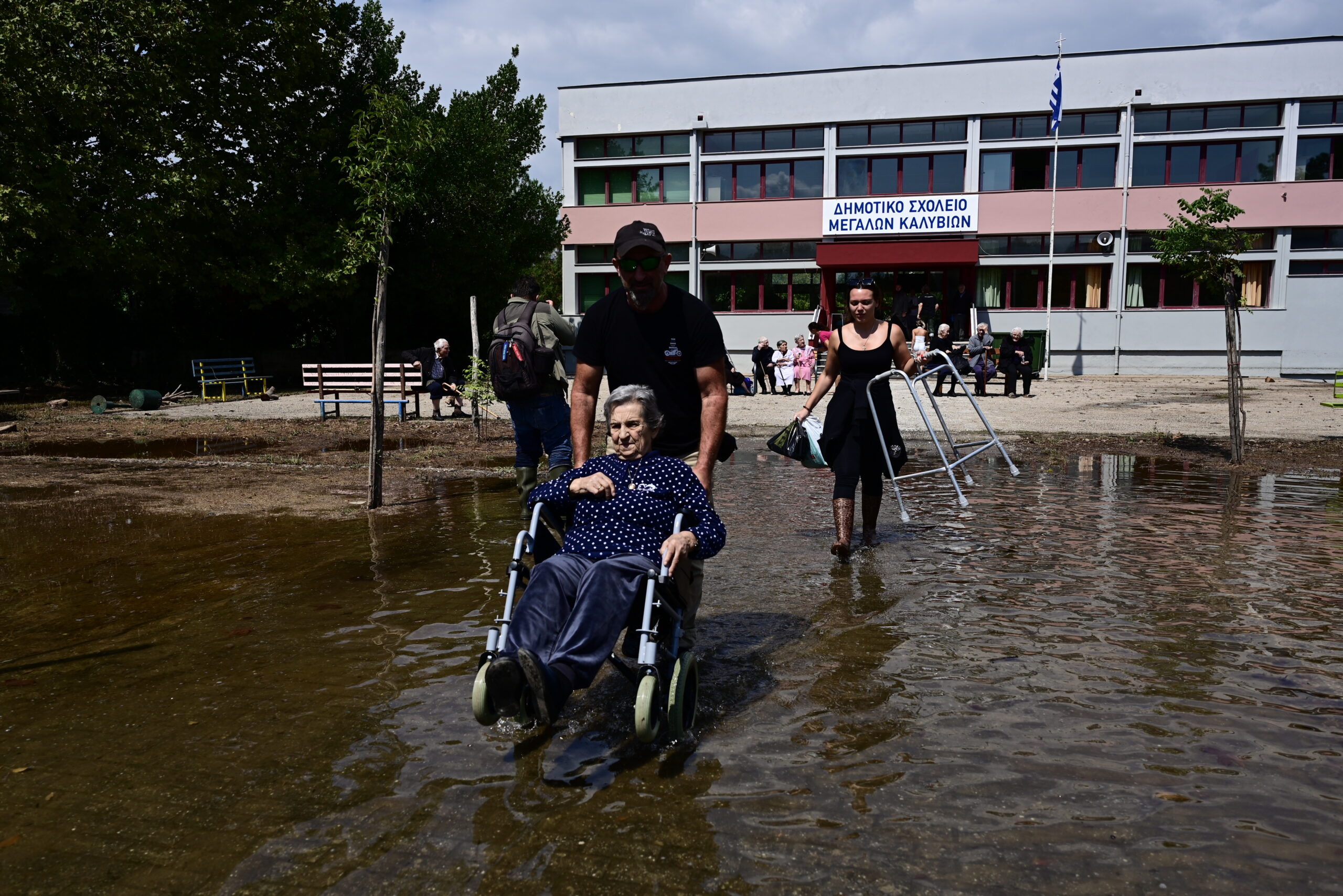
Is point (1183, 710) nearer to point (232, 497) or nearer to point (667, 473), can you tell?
point (667, 473)

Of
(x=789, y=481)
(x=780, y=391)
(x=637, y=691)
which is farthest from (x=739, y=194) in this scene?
(x=637, y=691)

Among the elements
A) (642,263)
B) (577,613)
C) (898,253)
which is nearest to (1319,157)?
(898,253)

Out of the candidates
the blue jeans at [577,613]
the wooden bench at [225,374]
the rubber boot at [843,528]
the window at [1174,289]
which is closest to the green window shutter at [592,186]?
the wooden bench at [225,374]

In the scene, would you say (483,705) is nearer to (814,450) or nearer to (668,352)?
(668,352)

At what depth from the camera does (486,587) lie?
21.3 ft

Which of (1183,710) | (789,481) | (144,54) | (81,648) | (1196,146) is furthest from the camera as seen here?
(1196,146)

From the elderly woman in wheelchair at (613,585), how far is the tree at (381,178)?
5.44 meters

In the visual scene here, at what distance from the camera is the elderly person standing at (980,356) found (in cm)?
2545

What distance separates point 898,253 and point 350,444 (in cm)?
2620

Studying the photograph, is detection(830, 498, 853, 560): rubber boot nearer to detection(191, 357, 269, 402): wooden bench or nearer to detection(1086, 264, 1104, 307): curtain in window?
detection(191, 357, 269, 402): wooden bench

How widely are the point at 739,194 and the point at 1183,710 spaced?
36.9 metres

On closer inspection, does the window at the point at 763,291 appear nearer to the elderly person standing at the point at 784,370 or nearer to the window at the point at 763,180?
the window at the point at 763,180

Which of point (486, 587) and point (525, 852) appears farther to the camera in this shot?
point (486, 587)

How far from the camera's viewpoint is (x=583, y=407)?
16.5 ft
